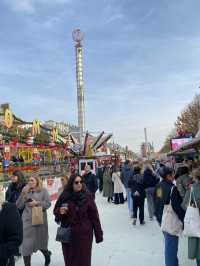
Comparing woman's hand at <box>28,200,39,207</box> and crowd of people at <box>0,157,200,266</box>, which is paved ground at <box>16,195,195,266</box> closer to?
crowd of people at <box>0,157,200,266</box>

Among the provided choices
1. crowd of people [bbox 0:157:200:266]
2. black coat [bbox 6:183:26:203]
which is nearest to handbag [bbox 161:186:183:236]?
crowd of people [bbox 0:157:200:266]

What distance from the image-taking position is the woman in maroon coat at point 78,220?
4328 millimetres

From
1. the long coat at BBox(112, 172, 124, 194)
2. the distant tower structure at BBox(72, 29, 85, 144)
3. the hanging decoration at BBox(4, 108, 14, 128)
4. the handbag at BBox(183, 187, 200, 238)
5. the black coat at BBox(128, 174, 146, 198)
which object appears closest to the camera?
the handbag at BBox(183, 187, 200, 238)

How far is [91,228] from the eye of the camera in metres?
4.41

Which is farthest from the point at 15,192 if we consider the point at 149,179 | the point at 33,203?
the point at 149,179

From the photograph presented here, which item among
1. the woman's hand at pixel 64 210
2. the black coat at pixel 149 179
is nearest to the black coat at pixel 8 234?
the woman's hand at pixel 64 210

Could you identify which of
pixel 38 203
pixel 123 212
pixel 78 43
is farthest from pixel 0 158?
pixel 78 43

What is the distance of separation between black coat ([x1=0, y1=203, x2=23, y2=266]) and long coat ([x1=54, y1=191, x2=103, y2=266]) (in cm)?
89

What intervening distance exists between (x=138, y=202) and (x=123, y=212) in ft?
9.21

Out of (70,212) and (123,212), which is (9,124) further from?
(70,212)

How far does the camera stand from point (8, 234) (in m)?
3.51

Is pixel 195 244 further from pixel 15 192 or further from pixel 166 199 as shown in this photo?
pixel 15 192

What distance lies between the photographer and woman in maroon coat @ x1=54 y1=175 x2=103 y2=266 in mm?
4328

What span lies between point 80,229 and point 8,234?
1.00 meters
